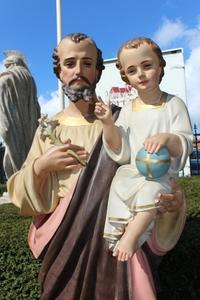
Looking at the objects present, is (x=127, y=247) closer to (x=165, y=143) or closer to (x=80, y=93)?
(x=165, y=143)

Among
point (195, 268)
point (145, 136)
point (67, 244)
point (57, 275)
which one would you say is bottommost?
point (195, 268)

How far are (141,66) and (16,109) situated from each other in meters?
3.35

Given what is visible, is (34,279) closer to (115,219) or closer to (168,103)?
(115,219)

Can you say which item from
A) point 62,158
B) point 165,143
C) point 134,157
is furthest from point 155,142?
point 62,158

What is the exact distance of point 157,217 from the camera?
192 cm

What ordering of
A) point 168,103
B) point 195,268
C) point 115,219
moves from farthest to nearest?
1. point 195,268
2. point 168,103
3. point 115,219

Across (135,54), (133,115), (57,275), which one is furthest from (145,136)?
(57,275)

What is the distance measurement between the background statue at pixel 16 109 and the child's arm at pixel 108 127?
325cm

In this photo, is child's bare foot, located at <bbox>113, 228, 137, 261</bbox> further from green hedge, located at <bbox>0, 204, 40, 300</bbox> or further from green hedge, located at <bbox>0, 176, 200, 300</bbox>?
green hedge, located at <bbox>0, 204, 40, 300</bbox>

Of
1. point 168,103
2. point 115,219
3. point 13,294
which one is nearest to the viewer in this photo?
point 115,219

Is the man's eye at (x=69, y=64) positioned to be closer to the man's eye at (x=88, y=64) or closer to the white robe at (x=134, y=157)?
the man's eye at (x=88, y=64)

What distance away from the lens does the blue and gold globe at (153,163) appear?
69.6 inches

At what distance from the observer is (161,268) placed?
117 inches

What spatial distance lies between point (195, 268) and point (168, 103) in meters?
→ 1.49
